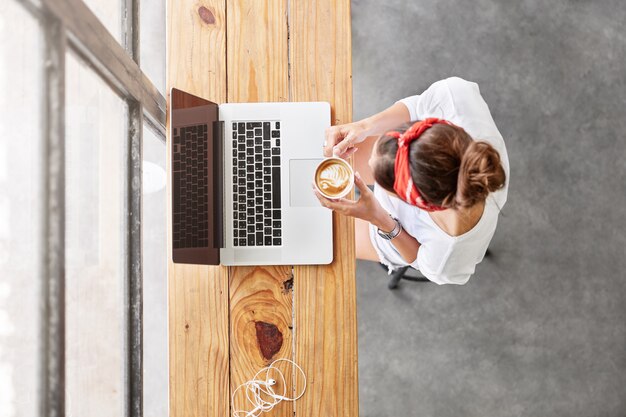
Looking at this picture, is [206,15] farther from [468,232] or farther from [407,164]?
[468,232]

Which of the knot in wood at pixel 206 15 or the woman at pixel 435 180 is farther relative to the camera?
the knot in wood at pixel 206 15

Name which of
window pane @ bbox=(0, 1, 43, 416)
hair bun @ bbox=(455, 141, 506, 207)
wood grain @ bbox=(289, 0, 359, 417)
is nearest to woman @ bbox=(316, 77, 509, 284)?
hair bun @ bbox=(455, 141, 506, 207)

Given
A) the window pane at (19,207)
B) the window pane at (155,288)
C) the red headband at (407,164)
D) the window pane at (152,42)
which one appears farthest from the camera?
the window pane at (152,42)

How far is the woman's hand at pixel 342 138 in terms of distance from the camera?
131cm

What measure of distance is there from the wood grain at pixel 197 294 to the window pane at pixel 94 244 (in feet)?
0.43

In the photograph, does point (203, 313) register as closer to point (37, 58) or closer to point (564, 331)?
point (37, 58)

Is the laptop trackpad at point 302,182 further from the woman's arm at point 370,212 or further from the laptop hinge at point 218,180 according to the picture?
the laptop hinge at point 218,180

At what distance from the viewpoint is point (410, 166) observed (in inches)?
43.7

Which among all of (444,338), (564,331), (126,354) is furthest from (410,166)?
(564,331)

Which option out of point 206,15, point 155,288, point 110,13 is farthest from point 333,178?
point 155,288

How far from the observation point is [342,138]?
1354 millimetres

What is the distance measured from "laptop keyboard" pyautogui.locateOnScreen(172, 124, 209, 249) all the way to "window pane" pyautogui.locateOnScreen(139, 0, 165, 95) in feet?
2.78

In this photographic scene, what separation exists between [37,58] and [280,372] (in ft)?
3.04

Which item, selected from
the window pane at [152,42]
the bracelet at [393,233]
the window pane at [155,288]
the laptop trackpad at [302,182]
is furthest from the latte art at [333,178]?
the window pane at [152,42]
